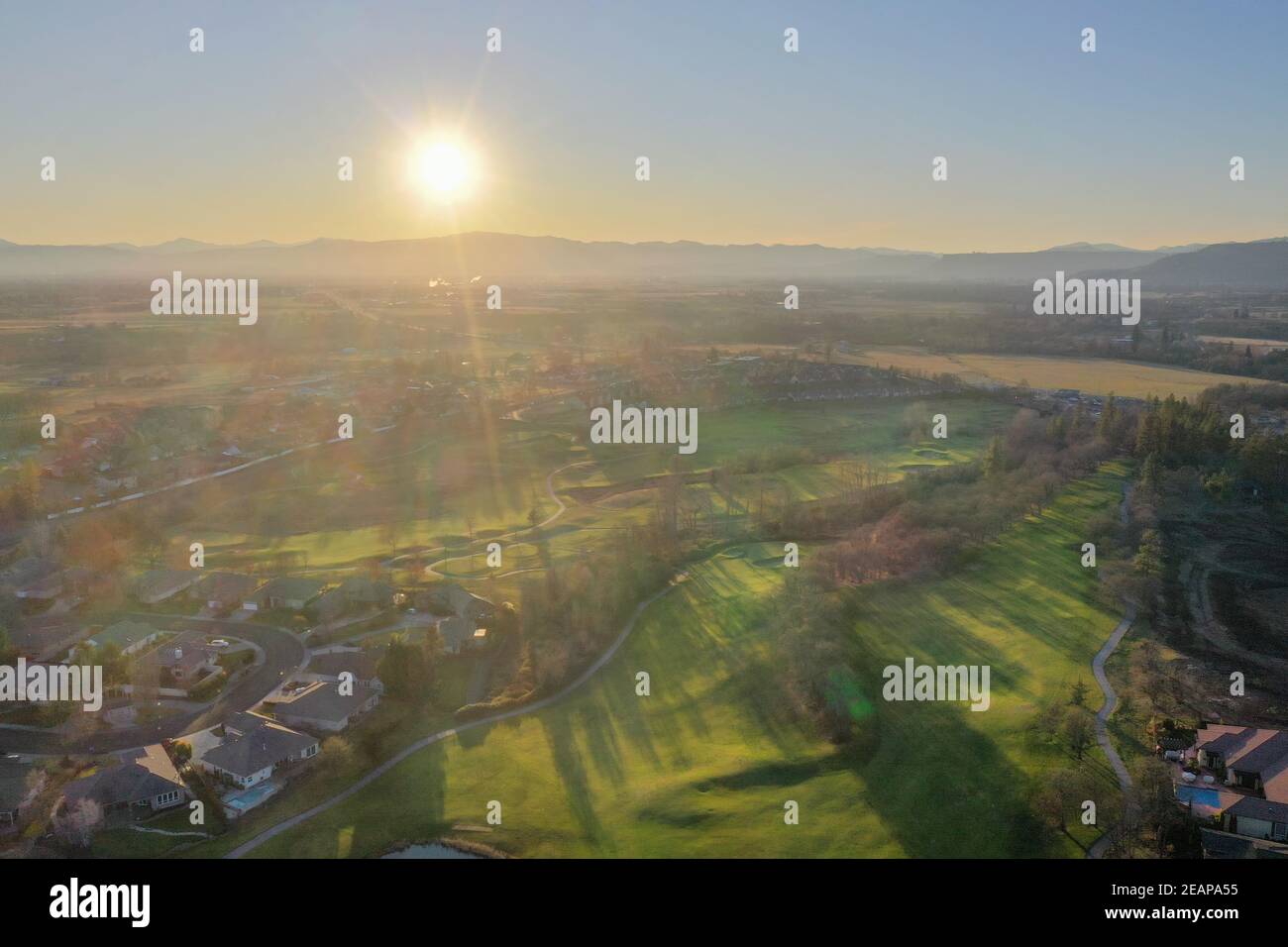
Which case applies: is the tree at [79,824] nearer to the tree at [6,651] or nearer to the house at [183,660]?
the house at [183,660]

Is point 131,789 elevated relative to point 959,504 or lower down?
lower down

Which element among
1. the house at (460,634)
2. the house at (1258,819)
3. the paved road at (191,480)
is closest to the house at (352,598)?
the house at (460,634)

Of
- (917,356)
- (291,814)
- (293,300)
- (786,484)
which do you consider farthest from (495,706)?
(293,300)

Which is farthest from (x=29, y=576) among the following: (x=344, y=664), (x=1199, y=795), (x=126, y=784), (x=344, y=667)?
(x=1199, y=795)

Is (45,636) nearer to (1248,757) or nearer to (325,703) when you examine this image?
(325,703)

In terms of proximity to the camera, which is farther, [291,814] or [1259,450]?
[1259,450]

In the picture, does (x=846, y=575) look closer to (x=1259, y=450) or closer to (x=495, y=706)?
(x=495, y=706)

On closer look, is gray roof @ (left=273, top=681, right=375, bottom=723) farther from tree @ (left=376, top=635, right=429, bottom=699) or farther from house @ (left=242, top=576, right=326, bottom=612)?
house @ (left=242, top=576, right=326, bottom=612)
